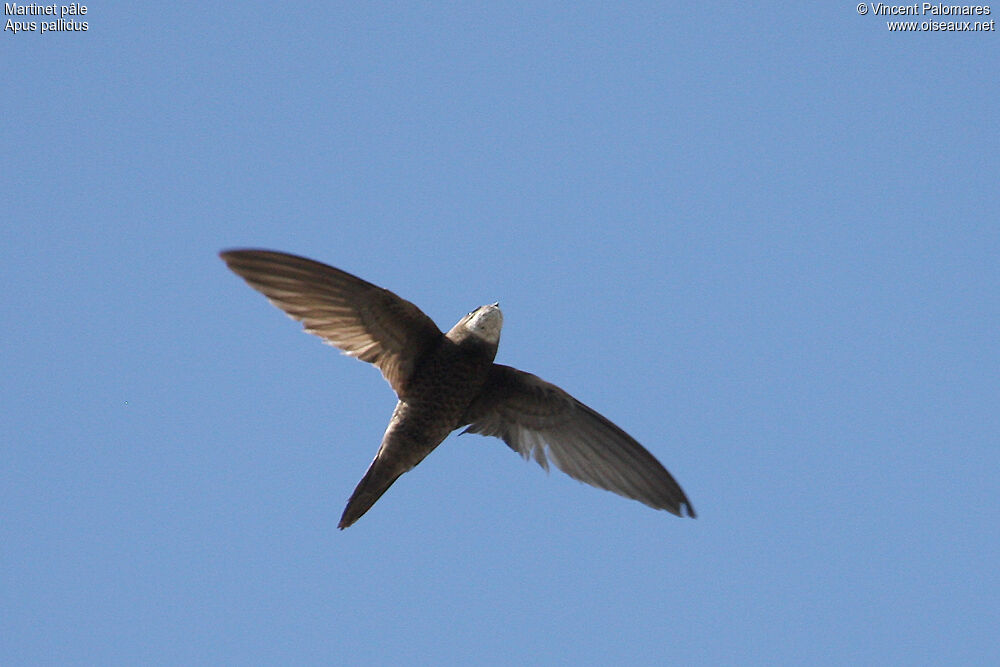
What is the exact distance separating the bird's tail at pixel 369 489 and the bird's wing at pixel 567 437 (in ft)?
2.44

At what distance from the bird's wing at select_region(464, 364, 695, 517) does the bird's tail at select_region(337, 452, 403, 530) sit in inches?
29.3

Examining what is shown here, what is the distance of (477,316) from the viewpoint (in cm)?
681

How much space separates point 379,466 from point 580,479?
5.09 feet

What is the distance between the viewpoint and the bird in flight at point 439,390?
615 centimetres

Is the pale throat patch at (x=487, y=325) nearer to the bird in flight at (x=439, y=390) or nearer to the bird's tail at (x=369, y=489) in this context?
the bird in flight at (x=439, y=390)

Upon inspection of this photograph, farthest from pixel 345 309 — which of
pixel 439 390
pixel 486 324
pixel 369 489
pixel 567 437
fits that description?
pixel 567 437

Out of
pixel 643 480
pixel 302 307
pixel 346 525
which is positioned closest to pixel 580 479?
pixel 643 480

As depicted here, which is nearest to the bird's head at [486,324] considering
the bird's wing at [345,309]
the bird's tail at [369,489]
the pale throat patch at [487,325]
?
the pale throat patch at [487,325]

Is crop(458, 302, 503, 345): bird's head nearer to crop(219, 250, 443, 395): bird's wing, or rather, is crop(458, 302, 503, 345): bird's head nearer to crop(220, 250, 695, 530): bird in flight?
crop(220, 250, 695, 530): bird in flight

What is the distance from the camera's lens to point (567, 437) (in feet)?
23.9

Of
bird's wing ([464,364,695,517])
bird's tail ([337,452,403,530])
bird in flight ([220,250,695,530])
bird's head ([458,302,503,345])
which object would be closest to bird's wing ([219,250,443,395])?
bird in flight ([220,250,695,530])

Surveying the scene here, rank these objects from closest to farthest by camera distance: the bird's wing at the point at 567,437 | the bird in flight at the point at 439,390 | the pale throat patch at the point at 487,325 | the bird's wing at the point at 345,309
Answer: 1. the bird's wing at the point at 345,309
2. the bird in flight at the point at 439,390
3. the pale throat patch at the point at 487,325
4. the bird's wing at the point at 567,437

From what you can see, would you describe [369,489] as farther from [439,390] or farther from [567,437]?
[567,437]

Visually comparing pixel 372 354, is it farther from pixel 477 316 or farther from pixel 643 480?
pixel 643 480
